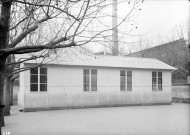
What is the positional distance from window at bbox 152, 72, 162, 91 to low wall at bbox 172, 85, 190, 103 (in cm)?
387

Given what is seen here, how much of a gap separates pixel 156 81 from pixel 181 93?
478 centimetres

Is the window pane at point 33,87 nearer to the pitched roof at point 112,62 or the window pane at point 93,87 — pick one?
the pitched roof at point 112,62

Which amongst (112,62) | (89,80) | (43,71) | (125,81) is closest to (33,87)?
(43,71)

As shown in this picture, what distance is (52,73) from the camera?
1770 centimetres

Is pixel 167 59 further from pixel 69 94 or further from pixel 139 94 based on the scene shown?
pixel 69 94

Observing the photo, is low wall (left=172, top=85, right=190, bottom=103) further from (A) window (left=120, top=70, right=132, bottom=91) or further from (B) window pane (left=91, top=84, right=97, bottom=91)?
(B) window pane (left=91, top=84, right=97, bottom=91)

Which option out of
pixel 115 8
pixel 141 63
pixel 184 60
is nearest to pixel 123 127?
pixel 115 8

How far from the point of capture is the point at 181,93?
2542 cm

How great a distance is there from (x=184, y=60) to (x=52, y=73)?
19445 mm

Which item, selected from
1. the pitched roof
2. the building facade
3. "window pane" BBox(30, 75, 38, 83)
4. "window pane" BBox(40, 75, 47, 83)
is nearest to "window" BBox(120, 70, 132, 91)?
the building facade

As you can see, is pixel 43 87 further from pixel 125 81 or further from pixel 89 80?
pixel 125 81

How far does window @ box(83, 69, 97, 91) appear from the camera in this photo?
19.0 metres

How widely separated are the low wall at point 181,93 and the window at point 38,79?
14.1 metres

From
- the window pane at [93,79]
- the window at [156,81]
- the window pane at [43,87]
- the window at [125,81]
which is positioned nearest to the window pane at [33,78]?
the window pane at [43,87]
